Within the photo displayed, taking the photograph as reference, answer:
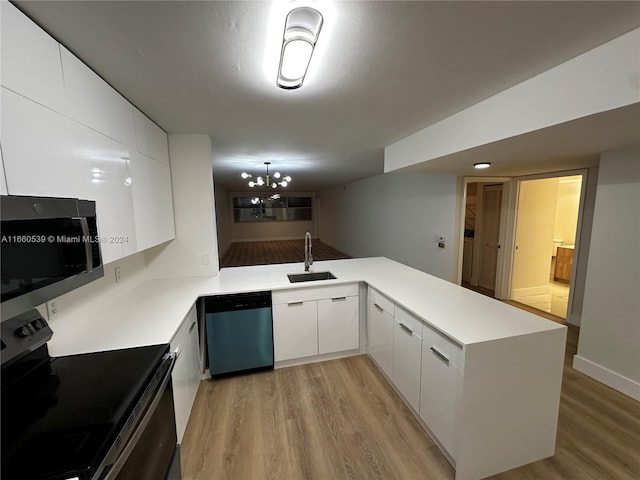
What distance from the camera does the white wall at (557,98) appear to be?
1.21 meters

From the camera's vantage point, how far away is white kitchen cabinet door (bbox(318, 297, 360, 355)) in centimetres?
266

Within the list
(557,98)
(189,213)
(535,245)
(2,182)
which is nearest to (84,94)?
(2,182)

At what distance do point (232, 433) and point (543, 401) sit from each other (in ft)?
6.65

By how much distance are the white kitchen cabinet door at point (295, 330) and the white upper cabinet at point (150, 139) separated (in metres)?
1.70

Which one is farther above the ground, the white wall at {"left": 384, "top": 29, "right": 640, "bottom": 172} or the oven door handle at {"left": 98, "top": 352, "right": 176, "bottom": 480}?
the white wall at {"left": 384, "top": 29, "right": 640, "bottom": 172}

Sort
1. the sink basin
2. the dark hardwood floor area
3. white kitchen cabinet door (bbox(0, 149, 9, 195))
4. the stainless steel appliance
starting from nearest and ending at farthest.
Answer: the stainless steel appliance < white kitchen cabinet door (bbox(0, 149, 9, 195)) < the sink basin < the dark hardwood floor area

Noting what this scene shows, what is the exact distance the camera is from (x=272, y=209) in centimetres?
1158

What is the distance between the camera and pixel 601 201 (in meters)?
2.40

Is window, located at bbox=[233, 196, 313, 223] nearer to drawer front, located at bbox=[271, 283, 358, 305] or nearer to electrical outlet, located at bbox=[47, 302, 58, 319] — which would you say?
drawer front, located at bbox=[271, 283, 358, 305]

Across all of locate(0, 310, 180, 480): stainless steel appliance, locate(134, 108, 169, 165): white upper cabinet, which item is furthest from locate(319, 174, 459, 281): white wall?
locate(0, 310, 180, 480): stainless steel appliance

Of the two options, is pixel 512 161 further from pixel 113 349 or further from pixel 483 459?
pixel 113 349

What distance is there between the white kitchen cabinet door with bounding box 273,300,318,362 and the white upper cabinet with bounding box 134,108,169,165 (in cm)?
170

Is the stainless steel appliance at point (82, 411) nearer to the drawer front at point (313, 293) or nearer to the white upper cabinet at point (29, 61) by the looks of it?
the white upper cabinet at point (29, 61)

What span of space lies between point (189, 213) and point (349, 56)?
7.21 feet
